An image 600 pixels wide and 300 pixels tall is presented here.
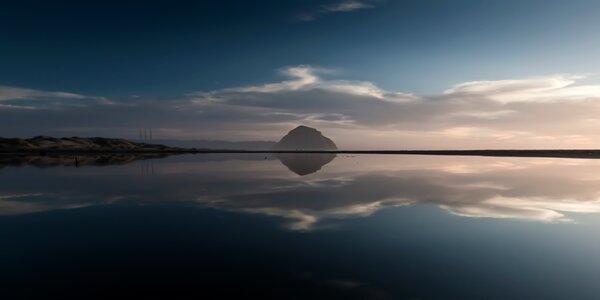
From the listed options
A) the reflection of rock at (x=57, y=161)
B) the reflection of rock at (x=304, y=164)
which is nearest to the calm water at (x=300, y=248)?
the reflection of rock at (x=304, y=164)

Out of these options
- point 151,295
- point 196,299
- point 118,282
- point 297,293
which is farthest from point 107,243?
point 297,293

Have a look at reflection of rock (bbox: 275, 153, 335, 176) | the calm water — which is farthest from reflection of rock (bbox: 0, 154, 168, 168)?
the calm water

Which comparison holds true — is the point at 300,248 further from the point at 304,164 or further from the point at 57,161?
the point at 57,161

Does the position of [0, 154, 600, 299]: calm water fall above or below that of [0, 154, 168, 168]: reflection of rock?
below

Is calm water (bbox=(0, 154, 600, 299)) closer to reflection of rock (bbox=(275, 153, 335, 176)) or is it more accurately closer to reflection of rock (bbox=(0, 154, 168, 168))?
reflection of rock (bbox=(275, 153, 335, 176))

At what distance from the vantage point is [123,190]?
1163 inches

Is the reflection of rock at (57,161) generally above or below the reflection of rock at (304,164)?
above

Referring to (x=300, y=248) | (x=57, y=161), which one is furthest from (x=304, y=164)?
(x=300, y=248)

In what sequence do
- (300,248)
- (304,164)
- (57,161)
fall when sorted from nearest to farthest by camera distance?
1. (300,248)
2. (304,164)
3. (57,161)

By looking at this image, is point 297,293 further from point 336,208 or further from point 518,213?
point 518,213

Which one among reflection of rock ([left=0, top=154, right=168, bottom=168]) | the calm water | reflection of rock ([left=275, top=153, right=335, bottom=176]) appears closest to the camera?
the calm water

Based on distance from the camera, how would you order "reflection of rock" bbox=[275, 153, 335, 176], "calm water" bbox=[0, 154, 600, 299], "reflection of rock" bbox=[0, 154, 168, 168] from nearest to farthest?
"calm water" bbox=[0, 154, 600, 299] → "reflection of rock" bbox=[275, 153, 335, 176] → "reflection of rock" bbox=[0, 154, 168, 168]

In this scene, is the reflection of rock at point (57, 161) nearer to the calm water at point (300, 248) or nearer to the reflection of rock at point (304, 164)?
the reflection of rock at point (304, 164)

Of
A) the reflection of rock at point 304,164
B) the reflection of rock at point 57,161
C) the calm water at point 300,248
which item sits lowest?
the calm water at point 300,248
